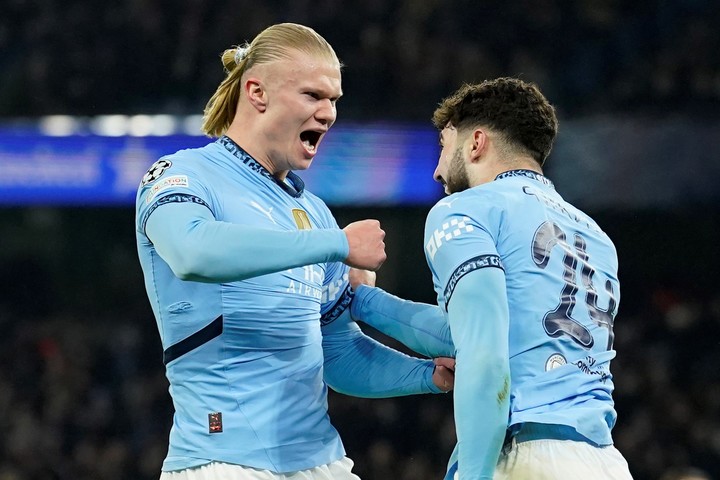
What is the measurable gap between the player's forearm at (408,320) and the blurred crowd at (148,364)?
4.78m

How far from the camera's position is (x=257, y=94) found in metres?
2.95

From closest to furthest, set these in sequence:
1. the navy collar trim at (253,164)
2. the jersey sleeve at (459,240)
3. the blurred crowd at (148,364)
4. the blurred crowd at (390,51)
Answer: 1. the jersey sleeve at (459,240)
2. the navy collar trim at (253,164)
3. the blurred crowd at (148,364)
4. the blurred crowd at (390,51)

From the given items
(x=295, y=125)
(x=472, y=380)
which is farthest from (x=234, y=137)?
(x=472, y=380)

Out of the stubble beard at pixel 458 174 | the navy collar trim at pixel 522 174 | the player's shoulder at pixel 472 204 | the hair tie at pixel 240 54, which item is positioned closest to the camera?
the player's shoulder at pixel 472 204

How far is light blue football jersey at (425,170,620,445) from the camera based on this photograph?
7.75 feet

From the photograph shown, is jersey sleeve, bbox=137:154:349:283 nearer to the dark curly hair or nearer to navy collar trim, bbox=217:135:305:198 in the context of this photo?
navy collar trim, bbox=217:135:305:198

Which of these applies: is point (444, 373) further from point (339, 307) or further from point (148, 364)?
point (148, 364)

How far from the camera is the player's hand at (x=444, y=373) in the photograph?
9.79 ft

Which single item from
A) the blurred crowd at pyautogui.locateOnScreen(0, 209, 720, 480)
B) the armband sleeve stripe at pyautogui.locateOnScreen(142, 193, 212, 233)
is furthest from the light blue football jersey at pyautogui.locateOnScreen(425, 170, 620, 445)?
the blurred crowd at pyautogui.locateOnScreen(0, 209, 720, 480)

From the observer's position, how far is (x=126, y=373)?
852cm

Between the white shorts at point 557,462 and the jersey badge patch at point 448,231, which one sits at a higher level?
the jersey badge patch at point 448,231

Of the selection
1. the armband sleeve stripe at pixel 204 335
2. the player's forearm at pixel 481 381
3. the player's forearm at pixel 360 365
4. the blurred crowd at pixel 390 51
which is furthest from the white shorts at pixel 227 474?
the blurred crowd at pixel 390 51

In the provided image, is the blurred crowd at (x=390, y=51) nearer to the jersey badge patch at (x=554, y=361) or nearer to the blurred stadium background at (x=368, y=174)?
the blurred stadium background at (x=368, y=174)

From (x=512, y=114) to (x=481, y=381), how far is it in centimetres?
81
